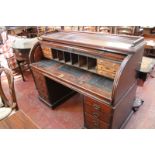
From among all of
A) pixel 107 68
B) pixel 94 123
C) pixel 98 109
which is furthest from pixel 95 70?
pixel 94 123

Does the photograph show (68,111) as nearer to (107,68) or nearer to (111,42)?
(107,68)

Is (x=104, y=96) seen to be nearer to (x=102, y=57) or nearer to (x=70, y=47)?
(x=102, y=57)

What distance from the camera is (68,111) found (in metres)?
2.60

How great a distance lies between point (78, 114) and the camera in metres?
2.52

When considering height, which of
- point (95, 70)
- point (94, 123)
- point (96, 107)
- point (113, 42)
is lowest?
point (94, 123)

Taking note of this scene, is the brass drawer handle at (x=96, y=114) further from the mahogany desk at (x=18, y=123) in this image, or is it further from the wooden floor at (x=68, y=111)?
the mahogany desk at (x=18, y=123)

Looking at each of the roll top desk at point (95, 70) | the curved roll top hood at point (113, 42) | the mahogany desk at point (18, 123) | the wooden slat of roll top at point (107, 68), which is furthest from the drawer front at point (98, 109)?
the mahogany desk at point (18, 123)

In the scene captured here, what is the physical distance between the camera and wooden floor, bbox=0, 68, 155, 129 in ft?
7.52

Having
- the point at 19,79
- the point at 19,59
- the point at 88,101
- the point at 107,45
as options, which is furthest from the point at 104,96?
the point at 19,79

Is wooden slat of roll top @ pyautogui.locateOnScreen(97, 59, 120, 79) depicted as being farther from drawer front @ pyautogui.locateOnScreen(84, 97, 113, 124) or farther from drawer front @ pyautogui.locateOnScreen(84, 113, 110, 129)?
drawer front @ pyautogui.locateOnScreen(84, 113, 110, 129)

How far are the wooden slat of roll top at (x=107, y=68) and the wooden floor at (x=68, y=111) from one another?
98 centimetres

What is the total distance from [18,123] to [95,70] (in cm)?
109

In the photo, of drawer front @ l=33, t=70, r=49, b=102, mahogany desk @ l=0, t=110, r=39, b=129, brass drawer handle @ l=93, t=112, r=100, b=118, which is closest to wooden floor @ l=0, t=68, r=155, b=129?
drawer front @ l=33, t=70, r=49, b=102

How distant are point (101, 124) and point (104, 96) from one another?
43cm
